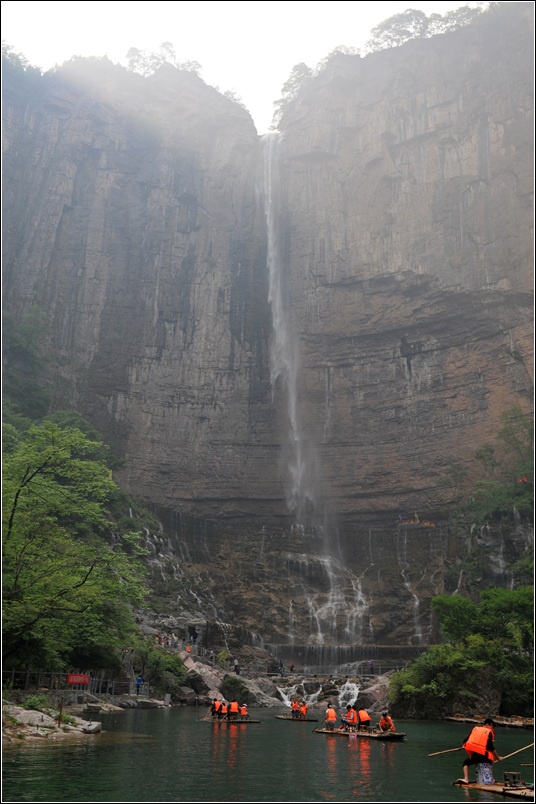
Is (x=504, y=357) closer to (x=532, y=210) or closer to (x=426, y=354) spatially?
(x=426, y=354)

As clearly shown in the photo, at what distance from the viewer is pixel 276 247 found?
2717 inches

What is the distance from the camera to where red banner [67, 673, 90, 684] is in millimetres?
24612

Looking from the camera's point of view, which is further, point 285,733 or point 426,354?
point 426,354

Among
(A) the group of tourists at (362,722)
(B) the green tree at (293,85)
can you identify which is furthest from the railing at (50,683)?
(B) the green tree at (293,85)

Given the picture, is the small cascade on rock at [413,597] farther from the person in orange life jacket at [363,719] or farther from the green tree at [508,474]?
the person in orange life jacket at [363,719]

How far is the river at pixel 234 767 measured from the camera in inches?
459

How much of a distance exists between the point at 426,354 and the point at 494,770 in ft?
154

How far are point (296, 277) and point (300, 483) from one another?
19136mm

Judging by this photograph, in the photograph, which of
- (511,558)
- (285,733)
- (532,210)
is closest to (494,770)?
(285,733)

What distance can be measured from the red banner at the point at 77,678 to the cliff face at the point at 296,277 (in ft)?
90.0

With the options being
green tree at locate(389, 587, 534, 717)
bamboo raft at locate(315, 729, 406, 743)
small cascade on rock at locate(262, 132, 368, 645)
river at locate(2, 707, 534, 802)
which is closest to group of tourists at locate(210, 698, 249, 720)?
river at locate(2, 707, 534, 802)

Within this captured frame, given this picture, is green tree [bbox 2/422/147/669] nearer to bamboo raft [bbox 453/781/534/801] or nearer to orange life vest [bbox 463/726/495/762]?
orange life vest [bbox 463/726/495/762]

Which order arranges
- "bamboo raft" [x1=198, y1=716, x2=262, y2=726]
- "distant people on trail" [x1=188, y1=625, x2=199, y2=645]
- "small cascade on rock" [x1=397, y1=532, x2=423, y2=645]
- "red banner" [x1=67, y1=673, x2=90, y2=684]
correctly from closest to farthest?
"bamboo raft" [x1=198, y1=716, x2=262, y2=726] < "red banner" [x1=67, y1=673, x2=90, y2=684] < "distant people on trail" [x1=188, y1=625, x2=199, y2=645] < "small cascade on rock" [x1=397, y1=532, x2=423, y2=645]

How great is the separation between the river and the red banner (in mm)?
3489
